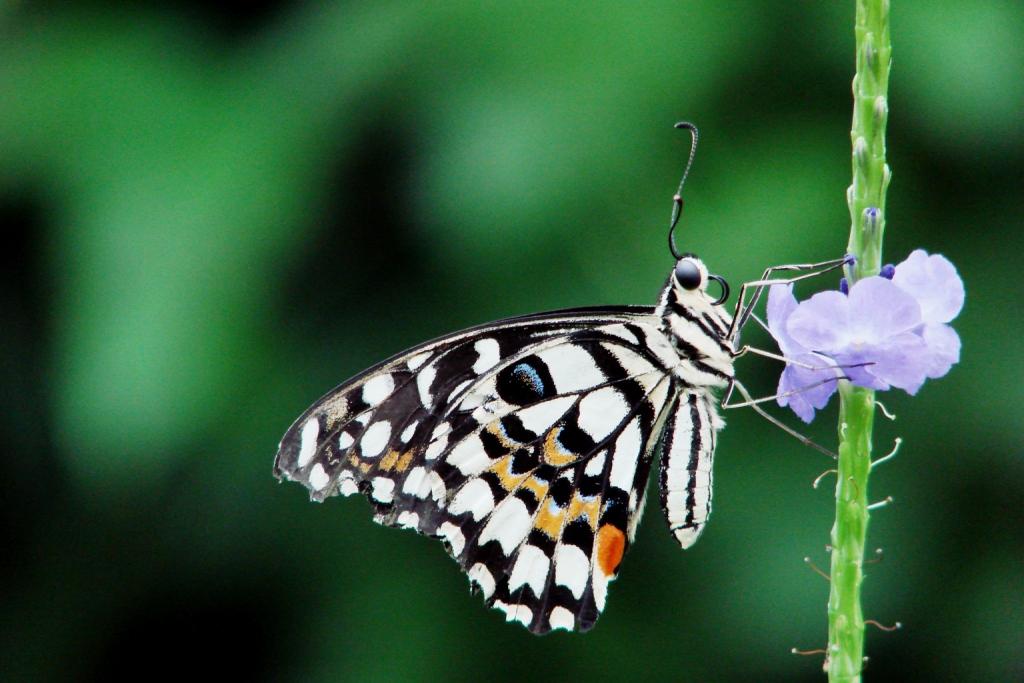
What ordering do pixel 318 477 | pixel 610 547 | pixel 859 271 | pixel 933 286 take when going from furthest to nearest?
pixel 610 547 < pixel 318 477 < pixel 933 286 < pixel 859 271

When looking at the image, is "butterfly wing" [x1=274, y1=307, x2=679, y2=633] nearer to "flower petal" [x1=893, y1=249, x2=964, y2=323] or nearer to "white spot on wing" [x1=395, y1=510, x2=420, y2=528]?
"white spot on wing" [x1=395, y1=510, x2=420, y2=528]

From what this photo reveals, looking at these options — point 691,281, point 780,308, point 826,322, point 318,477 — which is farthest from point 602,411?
point 826,322

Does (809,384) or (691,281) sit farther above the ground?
(691,281)

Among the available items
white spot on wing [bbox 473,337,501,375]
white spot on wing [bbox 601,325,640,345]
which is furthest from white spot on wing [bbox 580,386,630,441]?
white spot on wing [bbox 473,337,501,375]

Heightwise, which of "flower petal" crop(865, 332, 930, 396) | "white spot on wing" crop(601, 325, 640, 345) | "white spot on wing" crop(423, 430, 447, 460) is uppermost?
"white spot on wing" crop(601, 325, 640, 345)

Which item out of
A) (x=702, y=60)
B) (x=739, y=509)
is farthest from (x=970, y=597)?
(x=702, y=60)

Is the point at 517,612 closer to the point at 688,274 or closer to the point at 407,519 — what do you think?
the point at 407,519

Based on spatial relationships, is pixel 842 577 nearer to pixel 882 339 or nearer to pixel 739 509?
pixel 882 339
